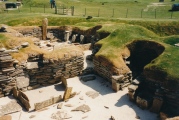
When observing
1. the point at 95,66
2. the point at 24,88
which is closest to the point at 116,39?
the point at 95,66

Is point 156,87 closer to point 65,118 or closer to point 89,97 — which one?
point 89,97

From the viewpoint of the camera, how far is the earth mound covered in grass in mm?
11820

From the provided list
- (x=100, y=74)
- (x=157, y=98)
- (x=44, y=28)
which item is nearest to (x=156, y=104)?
(x=157, y=98)

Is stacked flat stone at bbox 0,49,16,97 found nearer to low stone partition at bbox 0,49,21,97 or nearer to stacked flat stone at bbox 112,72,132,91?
low stone partition at bbox 0,49,21,97

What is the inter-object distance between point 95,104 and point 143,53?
19.4ft

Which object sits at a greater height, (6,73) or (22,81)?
(6,73)

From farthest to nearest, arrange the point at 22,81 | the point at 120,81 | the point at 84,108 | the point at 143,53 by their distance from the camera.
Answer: the point at 143,53 < the point at 120,81 < the point at 22,81 < the point at 84,108

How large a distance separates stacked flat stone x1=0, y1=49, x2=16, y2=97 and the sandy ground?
509 millimetres

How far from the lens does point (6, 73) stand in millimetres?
11945

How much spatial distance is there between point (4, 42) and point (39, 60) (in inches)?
96.3

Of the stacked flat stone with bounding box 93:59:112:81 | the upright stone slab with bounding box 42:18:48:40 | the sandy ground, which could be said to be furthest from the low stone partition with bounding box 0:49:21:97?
the upright stone slab with bounding box 42:18:48:40

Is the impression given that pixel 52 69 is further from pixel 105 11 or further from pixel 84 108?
pixel 105 11

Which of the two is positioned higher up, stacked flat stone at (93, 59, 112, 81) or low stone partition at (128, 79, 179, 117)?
stacked flat stone at (93, 59, 112, 81)

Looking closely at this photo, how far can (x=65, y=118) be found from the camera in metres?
10.6
